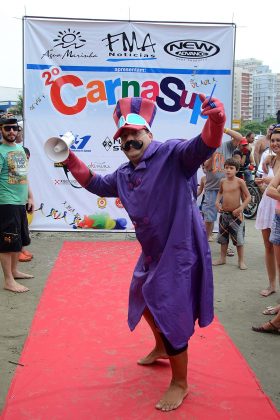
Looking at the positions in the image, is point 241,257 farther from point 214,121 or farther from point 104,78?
point 214,121

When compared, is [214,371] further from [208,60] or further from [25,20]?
[25,20]

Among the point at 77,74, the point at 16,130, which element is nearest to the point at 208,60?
the point at 77,74

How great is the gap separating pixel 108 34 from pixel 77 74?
0.72 metres

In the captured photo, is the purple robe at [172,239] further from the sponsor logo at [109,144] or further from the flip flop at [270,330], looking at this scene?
the sponsor logo at [109,144]

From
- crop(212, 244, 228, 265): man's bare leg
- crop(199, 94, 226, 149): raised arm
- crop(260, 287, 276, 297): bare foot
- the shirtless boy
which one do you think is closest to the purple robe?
crop(199, 94, 226, 149): raised arm

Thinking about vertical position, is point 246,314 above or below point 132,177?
below


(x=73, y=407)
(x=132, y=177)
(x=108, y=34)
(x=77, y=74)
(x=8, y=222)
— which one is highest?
(x=108, y=34)

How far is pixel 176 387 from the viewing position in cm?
271

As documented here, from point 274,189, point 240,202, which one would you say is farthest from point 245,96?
point 274,189

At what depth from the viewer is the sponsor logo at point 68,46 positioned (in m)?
6.91

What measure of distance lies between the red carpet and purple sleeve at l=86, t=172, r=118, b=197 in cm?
115

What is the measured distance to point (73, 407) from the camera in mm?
2639

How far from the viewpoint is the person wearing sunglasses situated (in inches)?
184

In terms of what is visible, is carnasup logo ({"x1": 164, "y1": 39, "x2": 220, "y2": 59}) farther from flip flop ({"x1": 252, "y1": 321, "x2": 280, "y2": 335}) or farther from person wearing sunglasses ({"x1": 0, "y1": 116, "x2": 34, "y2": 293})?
flip flop ({"x1": 252, "y1": 321, "x2": 280, "y2": 335})
